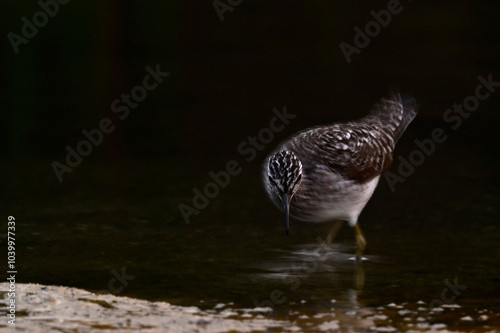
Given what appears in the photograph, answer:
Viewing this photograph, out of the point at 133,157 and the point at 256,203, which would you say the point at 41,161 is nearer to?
the point at 133,157

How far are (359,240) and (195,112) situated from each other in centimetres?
607

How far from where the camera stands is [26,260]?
7.59m

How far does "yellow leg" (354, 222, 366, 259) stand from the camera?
815 cm

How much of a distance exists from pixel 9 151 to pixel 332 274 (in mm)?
5779

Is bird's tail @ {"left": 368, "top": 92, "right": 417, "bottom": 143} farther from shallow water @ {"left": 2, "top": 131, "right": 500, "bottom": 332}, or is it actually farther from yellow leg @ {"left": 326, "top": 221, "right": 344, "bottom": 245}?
yellow leg @ {"left": 326, "top": 221, "right": 344, "bottom": 245}
